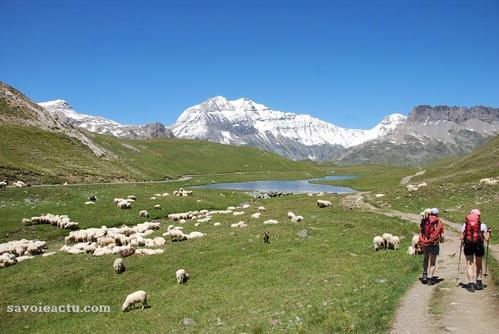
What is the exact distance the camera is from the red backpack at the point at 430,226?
23.5 meters

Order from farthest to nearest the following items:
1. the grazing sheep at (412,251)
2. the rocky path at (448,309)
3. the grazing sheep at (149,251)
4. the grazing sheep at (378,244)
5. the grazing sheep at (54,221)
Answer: the grazing sheep at (54,221)
the grazing sheep at (149,251)
the grazing sheep at (378,244)
the grazing sheep at (412,251)
the rocky path at (448,309)

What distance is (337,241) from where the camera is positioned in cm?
3722

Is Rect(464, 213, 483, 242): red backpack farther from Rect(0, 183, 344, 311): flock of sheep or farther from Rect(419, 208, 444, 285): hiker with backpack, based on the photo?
Rect(0, 183, 344, 311): flock of sheep

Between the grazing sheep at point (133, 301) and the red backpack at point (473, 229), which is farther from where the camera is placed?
the grazing sheep at point (133, 301)

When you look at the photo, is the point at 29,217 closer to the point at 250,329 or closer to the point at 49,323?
the point at 49,323

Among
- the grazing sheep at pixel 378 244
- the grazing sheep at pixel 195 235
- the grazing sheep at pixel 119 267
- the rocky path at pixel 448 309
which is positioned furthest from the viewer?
the grazing sheep at pixel 195 235

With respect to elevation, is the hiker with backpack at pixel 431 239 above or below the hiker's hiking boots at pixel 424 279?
above

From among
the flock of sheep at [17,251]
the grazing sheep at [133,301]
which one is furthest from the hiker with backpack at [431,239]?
the flock of sheep at [17,251]

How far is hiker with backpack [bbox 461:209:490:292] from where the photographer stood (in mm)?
21359

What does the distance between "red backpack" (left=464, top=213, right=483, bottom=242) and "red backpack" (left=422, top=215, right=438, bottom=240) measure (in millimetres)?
1890

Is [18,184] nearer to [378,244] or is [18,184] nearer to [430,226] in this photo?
[378,244]

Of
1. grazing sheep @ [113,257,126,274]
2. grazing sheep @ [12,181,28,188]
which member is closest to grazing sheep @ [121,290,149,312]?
grazing sheep @ [113,257,126,274]

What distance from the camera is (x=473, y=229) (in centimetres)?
2150

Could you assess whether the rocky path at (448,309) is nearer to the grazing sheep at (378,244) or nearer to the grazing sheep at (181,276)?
the grazing sheep at (378,244)
